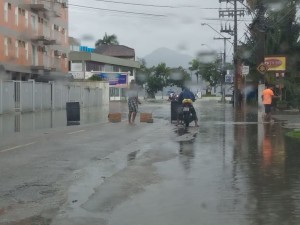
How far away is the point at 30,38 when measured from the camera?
37.1m

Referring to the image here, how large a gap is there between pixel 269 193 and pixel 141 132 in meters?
10.4

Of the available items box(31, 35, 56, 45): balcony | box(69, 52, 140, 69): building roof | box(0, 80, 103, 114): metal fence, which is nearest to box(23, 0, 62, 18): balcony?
box(31, 35, 56, 45): balcony

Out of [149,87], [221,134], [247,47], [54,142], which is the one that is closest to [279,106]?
[247,47]

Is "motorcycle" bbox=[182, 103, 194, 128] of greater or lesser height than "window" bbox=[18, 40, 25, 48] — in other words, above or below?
below

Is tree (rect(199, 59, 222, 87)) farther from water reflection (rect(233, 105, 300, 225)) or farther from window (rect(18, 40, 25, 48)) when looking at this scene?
water reflection (rect(233, 105, 300, 225))

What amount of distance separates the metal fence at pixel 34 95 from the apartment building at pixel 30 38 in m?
2.70

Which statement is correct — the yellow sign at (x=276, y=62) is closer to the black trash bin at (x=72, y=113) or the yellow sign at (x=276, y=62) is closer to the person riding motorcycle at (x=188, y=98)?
the black trash bin at (x=72, y=113)

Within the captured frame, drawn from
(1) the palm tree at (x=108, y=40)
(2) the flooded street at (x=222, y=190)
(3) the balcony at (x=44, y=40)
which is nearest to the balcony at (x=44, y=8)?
(3) the balcony at (x=44, y=40)

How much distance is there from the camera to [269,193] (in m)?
7.57

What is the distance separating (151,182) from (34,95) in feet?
81.9

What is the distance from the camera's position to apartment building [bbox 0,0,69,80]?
3822 cm

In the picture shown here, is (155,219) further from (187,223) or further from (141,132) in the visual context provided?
(141,132)

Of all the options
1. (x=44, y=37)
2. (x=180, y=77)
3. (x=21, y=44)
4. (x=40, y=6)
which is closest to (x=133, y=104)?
(x=180, y=77)

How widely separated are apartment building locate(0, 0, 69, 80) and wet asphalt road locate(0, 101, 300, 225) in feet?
75.8
